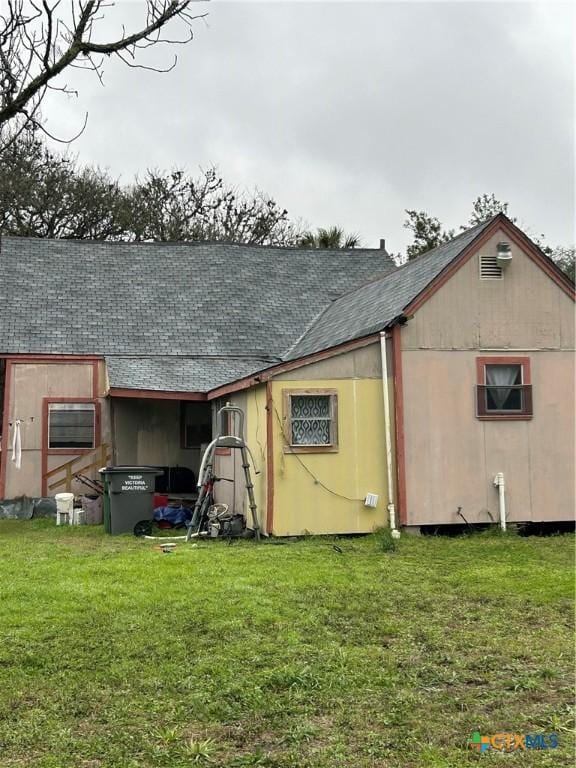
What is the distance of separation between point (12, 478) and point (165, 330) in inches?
174

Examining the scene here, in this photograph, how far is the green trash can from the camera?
544 inches

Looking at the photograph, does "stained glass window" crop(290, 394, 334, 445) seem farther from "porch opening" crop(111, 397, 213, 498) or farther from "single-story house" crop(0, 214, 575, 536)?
"porch opening" crop(111, 397, 213, 498)

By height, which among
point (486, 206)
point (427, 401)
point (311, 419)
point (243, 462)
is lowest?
point (243, 462)

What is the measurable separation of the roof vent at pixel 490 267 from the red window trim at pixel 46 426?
833 cm

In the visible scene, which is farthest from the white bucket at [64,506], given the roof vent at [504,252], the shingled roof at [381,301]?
the roof vent at [504,252]

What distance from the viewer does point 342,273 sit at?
72.7ft

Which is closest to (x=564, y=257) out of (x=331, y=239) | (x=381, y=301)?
(x=331, y=239)

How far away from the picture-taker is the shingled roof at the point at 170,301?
17953 millimetres

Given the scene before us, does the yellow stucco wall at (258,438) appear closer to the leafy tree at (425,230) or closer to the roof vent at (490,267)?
the roof vent at (490,267)

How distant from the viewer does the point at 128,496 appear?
1385 cm

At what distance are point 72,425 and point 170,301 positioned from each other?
399 cm

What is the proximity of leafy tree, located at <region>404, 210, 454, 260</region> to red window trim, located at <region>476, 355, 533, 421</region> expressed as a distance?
23.9m

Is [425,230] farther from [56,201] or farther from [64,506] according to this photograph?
[64,506]

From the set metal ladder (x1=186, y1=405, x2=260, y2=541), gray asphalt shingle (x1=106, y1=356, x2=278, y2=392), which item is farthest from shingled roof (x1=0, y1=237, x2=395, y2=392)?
metal ladder (x1=186, y1=405, x2=260, y2=541)
